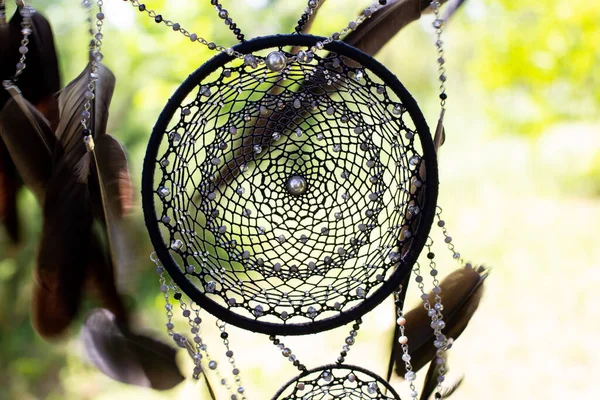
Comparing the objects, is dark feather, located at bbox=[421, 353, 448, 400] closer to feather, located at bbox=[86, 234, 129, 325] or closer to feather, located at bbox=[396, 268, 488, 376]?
feather, located at bbox=[396, 268, 488, 376]

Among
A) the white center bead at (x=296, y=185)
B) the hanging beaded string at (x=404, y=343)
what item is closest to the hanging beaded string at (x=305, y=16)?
the white center bead at (x=296, y=185)

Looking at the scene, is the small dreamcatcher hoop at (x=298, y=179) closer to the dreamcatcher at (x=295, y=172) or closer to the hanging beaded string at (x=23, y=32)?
the dreamcatcher at (x=295, y=172)

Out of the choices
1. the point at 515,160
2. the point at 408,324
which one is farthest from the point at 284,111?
the point at 515,160

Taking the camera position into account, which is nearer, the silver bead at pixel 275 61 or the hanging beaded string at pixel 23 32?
the silver bead at pixel 275 61

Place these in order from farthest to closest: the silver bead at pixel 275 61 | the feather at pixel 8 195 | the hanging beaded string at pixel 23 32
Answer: the feather at pixel 8 195 < the hanging beaded string at pixel 23 32 < the silver bead at pixel 275 61

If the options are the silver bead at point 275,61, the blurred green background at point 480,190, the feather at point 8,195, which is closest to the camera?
the silver bead at point 275,61

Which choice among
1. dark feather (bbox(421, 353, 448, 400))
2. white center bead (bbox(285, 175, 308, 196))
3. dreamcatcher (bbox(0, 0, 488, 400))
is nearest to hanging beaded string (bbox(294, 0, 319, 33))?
dreamcatcher (bbox(0, 0, 488, 400))
